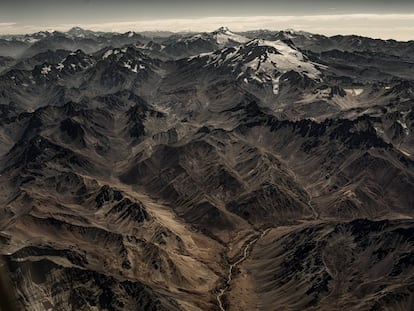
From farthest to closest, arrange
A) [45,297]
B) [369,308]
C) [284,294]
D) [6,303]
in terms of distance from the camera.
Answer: [284,294] → [369,308] → [45,297] → [6,303]

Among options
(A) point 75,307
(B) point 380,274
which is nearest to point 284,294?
(B) point 380,274

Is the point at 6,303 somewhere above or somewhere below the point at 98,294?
above

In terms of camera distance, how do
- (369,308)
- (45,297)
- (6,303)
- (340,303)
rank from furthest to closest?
1. (340,303)
2. (369,308)
3. (45,297)
4. (6,303)

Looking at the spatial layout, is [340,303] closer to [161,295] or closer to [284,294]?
[284,294]

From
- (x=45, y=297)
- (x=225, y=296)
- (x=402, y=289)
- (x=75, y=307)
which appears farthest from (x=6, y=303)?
(x=225, y=296)

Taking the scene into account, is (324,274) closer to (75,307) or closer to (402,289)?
(402,289)

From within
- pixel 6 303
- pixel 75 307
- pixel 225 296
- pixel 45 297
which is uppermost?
pixel 6 303

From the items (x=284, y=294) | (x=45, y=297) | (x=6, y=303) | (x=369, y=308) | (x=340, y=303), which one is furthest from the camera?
(x=284, y=294)

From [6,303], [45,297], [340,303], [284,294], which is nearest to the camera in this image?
[6,303]

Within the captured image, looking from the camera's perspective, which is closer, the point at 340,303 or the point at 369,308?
the point at 369,308
